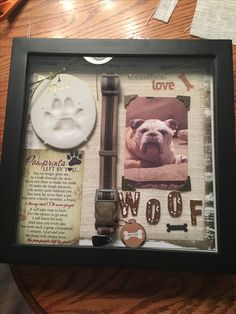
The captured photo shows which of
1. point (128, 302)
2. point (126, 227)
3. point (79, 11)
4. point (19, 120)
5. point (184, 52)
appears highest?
point (79, 11)

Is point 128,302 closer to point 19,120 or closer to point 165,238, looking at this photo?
point 165,238

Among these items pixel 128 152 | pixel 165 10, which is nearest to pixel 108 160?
pixel 128 152

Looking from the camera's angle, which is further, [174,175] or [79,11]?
[79,11]

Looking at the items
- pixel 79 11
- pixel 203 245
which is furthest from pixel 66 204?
pixel 79 11

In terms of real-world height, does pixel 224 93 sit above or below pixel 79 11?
below

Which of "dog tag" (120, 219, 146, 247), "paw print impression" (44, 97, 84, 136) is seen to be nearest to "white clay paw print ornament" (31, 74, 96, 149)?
"paw print impression" (44, 97, 84, 136)

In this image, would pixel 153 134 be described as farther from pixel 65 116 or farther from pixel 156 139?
pixel 65 116
